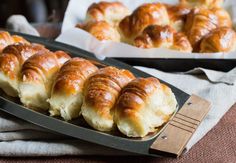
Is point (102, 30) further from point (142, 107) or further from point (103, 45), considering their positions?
point (142, 107)

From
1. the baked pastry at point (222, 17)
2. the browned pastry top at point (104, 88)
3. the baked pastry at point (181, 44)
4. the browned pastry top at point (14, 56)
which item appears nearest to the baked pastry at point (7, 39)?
the browned pastry top at point (14, 56)

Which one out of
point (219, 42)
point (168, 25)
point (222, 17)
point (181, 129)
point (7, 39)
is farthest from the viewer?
→ point (222, 17)

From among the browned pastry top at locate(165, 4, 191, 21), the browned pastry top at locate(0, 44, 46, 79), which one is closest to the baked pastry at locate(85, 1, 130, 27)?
the browned pastry top at locate(165, 4, 191, 21)

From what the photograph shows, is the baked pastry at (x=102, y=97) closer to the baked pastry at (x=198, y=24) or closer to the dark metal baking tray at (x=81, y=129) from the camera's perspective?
the dark metal baking tray at (x=81, y=129)

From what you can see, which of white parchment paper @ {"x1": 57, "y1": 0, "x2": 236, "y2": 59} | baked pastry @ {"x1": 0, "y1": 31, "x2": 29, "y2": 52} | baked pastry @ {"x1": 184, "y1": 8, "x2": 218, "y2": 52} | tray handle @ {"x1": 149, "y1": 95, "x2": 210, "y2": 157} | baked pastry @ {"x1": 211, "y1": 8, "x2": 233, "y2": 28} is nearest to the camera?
tray handle @ {"x1": 149, "y1": 95, "x2": 210, "y2": 157}

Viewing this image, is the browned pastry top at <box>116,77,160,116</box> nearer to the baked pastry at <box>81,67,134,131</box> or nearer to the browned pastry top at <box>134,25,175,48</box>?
the baked pastry at <box>81,67,134,131</box>

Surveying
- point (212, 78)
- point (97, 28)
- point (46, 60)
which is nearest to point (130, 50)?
point (97, 28)

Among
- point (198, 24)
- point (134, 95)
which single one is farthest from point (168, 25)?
point (134, 95)
